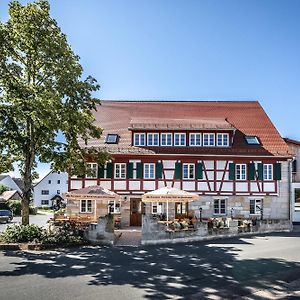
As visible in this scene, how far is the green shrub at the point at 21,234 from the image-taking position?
16.8 meters

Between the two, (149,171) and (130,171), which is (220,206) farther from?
(130,171)

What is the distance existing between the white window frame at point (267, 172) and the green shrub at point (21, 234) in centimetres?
1718

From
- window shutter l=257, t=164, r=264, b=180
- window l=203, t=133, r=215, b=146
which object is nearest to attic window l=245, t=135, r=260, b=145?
window shutter l=257, t=164, r=264, b=180

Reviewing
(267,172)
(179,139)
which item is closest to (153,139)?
(179,139)

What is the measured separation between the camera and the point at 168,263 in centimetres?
1352

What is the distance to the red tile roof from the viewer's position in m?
28.1

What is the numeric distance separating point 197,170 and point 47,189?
47278mm

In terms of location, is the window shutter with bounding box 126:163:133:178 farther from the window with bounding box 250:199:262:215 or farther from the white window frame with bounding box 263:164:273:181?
the white window frame with bounding box 263:164:273:181

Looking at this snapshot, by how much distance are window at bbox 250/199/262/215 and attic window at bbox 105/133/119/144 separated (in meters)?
11.0

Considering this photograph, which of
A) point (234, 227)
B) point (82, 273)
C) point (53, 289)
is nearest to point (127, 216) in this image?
point (234, 227)

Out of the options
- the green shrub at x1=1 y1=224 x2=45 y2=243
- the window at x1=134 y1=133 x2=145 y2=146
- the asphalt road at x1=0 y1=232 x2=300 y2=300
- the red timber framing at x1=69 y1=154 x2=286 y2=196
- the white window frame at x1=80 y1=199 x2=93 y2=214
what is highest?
the window at x1=134 y1=133 x2=145 y2=146

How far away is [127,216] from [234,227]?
26.5 ft

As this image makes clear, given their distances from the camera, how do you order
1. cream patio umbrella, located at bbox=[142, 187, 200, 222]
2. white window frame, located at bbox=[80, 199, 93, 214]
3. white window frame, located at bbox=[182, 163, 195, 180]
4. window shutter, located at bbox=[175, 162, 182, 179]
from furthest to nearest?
1. white window frame, located at bbox=[182, 163, 195, 180]
2. window shutter, located at bbox=[175, 162, 182, 179]
3. white window frame, located at bbox=[80, 199, 93, 214]
4. cream patio umbrella, located at bbox=[142, 187, 200, 222]

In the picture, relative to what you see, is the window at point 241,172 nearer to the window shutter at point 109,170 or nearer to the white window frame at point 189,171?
the white window frame at point 189,171
